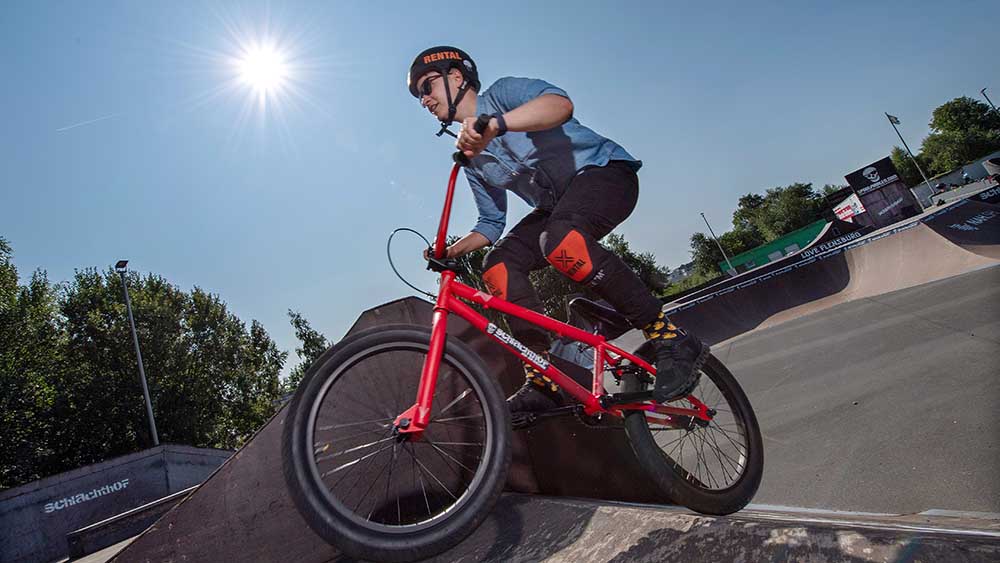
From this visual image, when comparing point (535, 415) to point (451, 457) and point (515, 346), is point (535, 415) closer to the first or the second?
point (515, 346)

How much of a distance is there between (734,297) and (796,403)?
975cm

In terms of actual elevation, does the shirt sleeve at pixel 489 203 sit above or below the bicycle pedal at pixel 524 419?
above

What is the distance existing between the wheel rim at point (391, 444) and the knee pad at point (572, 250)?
0.72 metres

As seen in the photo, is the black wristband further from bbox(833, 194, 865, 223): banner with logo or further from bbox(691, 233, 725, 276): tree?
bbox(691, 233, 725, 276): tree

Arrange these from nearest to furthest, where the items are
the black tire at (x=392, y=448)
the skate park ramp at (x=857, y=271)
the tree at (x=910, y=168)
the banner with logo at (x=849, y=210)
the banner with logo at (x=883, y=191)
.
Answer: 1. the black tire at (x=392, y=448)
2. the skate park ramp at (x=857, y=271)
3. the banner with logo at (x=883, y=191)
4. the banner with logo at (x=849, y=210)
5. the tree at (x=910, y=168)

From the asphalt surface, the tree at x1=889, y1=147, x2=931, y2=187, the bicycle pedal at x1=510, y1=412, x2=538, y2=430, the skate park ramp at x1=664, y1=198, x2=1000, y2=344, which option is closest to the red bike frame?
the bicycle pedal at x1=510, y1=412, x2=538, y2=430

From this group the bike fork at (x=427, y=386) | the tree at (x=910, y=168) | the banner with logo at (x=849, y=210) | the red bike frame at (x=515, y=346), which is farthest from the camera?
the tree at (x=910, y=168)

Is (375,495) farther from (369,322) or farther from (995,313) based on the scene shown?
(995,313)

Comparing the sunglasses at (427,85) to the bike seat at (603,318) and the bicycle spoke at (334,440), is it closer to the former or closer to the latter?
the bike seat at (603,318)

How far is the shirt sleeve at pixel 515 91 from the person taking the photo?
2.23 metres

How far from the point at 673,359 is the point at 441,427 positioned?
126cm

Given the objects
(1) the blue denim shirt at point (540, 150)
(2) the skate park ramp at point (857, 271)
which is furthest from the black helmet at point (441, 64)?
(2) the skate park ramp at point (857, 271)

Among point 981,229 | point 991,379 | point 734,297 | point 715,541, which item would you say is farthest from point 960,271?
point 715,541

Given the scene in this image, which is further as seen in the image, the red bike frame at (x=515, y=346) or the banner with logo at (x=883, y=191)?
the banner with logo at (x=883, y=191)
